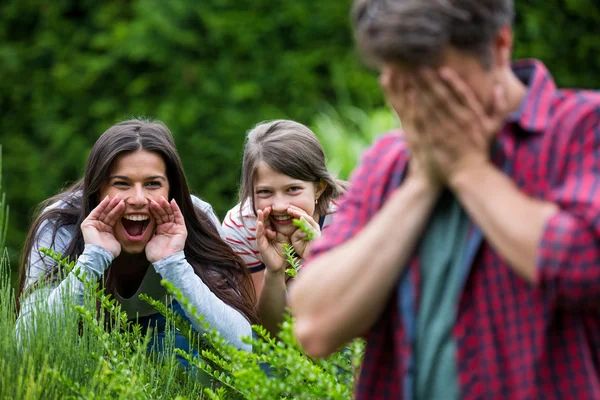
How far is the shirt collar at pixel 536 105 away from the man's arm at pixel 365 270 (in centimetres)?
21

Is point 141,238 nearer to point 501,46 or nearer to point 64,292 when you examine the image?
point 64,292

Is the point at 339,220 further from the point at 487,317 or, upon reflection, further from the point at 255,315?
the point at 255,315

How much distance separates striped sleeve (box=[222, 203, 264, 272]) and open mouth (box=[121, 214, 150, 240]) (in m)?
0.48

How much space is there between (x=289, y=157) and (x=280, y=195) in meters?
0.18

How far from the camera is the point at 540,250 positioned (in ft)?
4.65

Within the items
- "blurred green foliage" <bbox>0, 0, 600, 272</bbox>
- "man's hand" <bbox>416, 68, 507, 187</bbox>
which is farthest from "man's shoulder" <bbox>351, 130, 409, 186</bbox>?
"blurred green foliage" <bbox>0, 0, 600, 272</bbox>

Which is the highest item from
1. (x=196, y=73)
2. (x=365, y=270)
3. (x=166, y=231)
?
(x=196, y=73)

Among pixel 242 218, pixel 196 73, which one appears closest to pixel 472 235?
pixel 242 218

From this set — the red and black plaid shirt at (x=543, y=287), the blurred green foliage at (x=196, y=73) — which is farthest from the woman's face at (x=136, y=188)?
the blurred green foliage at (x=196, y=73)

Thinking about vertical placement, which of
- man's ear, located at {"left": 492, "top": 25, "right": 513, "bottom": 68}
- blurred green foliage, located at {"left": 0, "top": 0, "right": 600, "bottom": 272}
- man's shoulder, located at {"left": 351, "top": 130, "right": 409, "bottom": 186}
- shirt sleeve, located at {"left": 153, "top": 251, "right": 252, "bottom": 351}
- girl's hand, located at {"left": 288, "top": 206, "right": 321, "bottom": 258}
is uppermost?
blurred green foliage, located at {"left": 0, "top": 0, "right": 600, "bottom": 272}

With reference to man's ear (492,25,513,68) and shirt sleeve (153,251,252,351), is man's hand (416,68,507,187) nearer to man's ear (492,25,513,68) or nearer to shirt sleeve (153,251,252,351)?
man's ear (492,25,513,68)

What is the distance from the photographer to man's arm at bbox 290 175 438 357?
1.55m

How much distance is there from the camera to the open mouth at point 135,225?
3518mm

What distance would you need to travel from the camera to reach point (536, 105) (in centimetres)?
158
